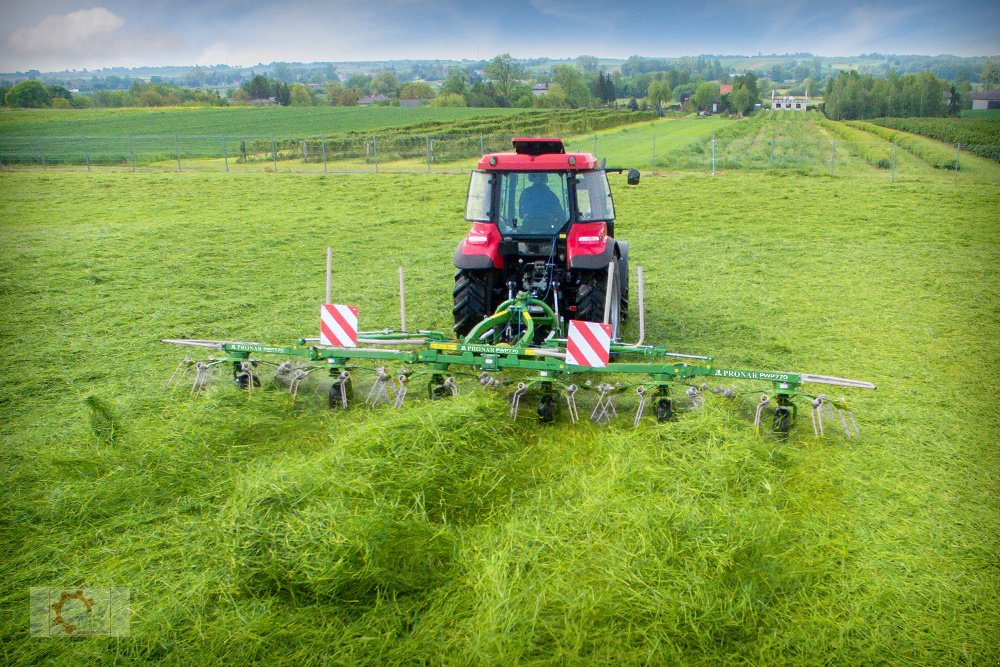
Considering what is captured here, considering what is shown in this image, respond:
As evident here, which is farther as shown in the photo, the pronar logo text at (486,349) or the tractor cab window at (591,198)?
the tractor cab window at (591,198)

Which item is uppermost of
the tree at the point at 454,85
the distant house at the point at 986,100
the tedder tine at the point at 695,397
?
the tree at the point at 454,85

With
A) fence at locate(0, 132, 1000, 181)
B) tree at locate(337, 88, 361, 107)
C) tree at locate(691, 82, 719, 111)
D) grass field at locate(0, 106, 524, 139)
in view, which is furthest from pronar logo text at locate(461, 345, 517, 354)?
→ tree at locate(691, 82, 719, 111)

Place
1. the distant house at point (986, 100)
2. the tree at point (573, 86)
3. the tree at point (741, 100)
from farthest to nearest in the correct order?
the tree at point (741, 100) < the tree at point (573, 86) < the distant house at point (986, 100)

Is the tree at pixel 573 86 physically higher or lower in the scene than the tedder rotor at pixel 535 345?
higher

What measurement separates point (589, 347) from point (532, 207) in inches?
92.3

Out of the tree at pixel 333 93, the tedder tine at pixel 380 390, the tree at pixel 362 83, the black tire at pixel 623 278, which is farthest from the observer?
the tree at pixel 362 83

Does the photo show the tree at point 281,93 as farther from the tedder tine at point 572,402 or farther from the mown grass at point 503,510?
the tedder tine at point 572,402

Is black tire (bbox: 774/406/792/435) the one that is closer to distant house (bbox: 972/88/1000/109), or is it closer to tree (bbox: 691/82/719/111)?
distant house (bbox: 972/88/1000/109)

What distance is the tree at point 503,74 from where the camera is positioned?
2394 inches

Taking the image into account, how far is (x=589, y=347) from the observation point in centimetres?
487

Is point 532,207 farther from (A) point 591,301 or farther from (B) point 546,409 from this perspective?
(B) point 546,409

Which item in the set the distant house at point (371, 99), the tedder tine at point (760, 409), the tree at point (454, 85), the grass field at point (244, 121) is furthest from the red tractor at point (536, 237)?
the distant house at point (371, 99)

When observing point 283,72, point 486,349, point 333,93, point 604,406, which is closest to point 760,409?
point 604,406

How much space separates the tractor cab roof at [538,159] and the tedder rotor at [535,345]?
1cm
